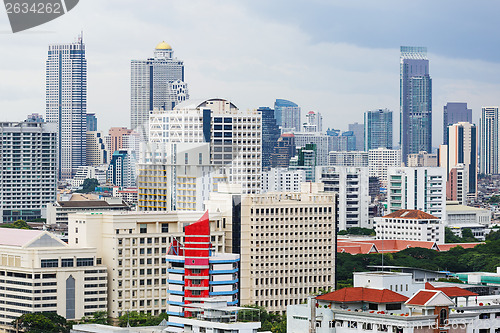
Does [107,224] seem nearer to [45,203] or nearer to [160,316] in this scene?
[160,316]

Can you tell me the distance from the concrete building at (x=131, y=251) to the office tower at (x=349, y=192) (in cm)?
5865

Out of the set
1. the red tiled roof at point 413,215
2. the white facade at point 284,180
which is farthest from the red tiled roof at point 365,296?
the white facade at point 284,180

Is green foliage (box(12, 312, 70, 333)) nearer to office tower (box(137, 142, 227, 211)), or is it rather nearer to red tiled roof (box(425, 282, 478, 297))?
office tower (box(137, 142, 227, 211))

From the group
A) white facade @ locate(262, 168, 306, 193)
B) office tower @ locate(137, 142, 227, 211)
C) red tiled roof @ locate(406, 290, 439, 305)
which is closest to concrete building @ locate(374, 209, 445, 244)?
office tower @ locate(137, 142, 227, 211)

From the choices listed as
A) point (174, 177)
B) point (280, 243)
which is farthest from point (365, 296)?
point (174, 177)

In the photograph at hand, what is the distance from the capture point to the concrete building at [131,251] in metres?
62.4

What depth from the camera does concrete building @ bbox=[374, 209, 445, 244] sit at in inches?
4134

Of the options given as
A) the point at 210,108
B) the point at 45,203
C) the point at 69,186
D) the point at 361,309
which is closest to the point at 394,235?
the point at 210,108

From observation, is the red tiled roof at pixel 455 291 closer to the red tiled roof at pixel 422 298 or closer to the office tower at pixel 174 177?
the red tiled roof at pixel 422 298

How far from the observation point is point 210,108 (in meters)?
101

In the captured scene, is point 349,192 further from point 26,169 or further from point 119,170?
point 119,170

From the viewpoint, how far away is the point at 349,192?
123 m

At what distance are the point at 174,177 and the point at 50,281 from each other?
885 inches

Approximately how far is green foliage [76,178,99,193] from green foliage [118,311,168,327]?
387 ft
